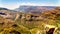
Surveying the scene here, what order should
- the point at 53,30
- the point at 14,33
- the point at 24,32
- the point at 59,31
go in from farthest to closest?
the point at 24,32 → the point at 14,33 → the point at 53,30 → the point at 59,31

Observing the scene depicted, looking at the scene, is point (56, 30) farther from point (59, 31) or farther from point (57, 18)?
point (57, 18)

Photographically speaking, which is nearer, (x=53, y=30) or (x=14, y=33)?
(x=53, y=30)

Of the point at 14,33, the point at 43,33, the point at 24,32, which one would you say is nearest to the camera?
the point at 43,33

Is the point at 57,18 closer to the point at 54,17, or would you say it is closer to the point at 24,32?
the point at 54,17

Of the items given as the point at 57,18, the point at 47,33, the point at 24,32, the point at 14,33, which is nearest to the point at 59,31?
the point at 47,33

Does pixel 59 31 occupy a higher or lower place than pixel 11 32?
higher

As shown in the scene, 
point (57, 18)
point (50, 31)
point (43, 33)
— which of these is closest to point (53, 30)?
point (50, 31)

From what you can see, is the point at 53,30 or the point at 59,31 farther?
the point at 53,30

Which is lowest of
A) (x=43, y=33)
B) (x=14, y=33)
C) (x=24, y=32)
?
(x=24, y=32)

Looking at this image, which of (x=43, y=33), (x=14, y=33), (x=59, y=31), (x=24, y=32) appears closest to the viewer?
(x=59, y=31)
